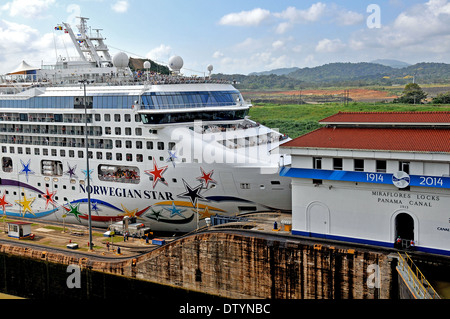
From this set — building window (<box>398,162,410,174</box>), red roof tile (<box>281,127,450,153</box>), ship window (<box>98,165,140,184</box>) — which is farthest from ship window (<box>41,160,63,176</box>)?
building window (<box>398,162,410,174</box>)

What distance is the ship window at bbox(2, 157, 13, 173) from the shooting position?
108 feet

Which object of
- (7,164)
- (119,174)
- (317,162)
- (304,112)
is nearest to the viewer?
(317,162)

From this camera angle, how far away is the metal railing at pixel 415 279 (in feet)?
49.4

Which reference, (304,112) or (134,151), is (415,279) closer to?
(134,151)

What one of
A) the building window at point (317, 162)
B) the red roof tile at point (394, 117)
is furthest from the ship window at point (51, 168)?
the red roof tile at point (394, 117)

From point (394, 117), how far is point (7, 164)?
26144 millimetres

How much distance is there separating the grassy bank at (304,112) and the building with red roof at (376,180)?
164 feet

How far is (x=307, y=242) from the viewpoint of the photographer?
1908cm

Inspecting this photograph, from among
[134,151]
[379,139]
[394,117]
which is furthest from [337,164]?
[134,151]

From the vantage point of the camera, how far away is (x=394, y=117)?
1992 centimetres

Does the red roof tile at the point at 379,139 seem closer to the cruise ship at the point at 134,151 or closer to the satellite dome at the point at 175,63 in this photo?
the cruise ship at the point at 134,151

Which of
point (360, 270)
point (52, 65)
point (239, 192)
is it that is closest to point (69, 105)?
point (52, 65)

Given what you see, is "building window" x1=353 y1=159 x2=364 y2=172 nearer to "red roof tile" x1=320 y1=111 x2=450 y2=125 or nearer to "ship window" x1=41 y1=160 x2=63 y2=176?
"red roof tile" x1=320 y1=111 x2=450 y2=125

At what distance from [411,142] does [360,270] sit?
526 cm
